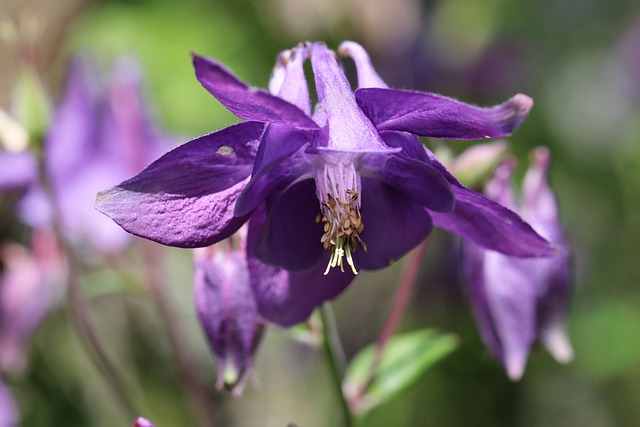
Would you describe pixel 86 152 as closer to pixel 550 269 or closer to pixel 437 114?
pixel 550 269

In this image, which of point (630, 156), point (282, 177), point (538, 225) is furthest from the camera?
point (630, 156)

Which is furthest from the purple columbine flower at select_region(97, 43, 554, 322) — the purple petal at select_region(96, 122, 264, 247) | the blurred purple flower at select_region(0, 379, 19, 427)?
the blurred purple flower at select_region(0, 379, 19, 427)

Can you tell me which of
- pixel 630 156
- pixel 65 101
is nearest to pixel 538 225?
pixel 65 101

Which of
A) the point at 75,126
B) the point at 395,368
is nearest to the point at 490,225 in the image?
the point at 395,368

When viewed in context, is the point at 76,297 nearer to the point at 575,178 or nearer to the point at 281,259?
the point at 281,259

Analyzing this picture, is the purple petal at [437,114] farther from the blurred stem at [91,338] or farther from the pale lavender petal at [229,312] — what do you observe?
the blurred stem at [91,338]

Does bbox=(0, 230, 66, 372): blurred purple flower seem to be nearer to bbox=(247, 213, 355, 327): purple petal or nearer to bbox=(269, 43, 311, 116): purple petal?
bbox=(247, 213, 355, 327): purple petal

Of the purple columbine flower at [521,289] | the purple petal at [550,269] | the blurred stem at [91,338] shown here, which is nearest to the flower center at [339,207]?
the purple columbine flower at [521,289]
